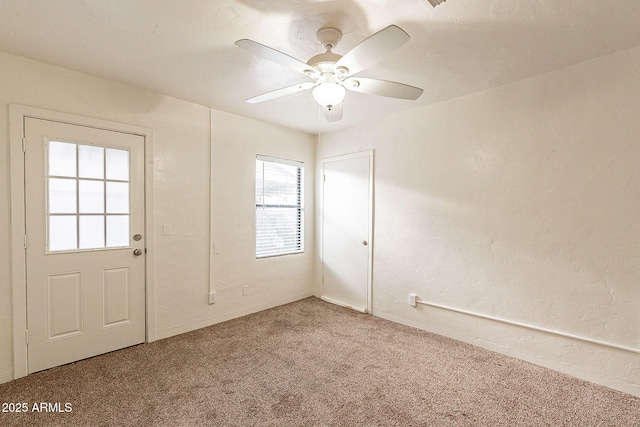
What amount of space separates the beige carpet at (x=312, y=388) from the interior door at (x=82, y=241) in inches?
9.1

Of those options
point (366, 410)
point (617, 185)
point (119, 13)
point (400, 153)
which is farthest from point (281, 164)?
point (617, 185)

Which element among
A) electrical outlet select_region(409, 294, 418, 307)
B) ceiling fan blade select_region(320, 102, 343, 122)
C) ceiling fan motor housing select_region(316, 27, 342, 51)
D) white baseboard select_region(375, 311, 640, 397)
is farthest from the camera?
electrical outlet select_region(409, 294, 418, 307)

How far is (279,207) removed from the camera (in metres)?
3.97

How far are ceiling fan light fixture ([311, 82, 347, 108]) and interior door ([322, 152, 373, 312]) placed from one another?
72.5 inches

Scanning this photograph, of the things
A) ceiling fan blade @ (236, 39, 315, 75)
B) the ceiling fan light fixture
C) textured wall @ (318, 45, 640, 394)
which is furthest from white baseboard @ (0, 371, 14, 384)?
textured wall @ (318, 45, 640, 394)

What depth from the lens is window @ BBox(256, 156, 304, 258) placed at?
148 inches

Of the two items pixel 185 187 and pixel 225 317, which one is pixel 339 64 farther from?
pixel 225 317

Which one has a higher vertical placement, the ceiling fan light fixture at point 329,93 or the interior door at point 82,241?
the ceiling fan light fixture at point 329,93

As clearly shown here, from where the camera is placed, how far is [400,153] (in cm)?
333

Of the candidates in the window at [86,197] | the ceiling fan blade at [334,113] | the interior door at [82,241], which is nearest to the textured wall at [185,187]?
the interior door at [82,241]

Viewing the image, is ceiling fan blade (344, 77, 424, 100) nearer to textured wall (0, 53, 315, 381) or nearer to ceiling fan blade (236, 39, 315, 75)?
ceiling fan blade (236, 39, 315, 75)

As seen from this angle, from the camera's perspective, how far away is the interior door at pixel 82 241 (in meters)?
2.24

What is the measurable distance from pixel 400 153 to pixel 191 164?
→ 91.1 inches

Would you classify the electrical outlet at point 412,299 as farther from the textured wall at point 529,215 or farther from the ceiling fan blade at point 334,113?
the ceiling fan blade at point 334,113
